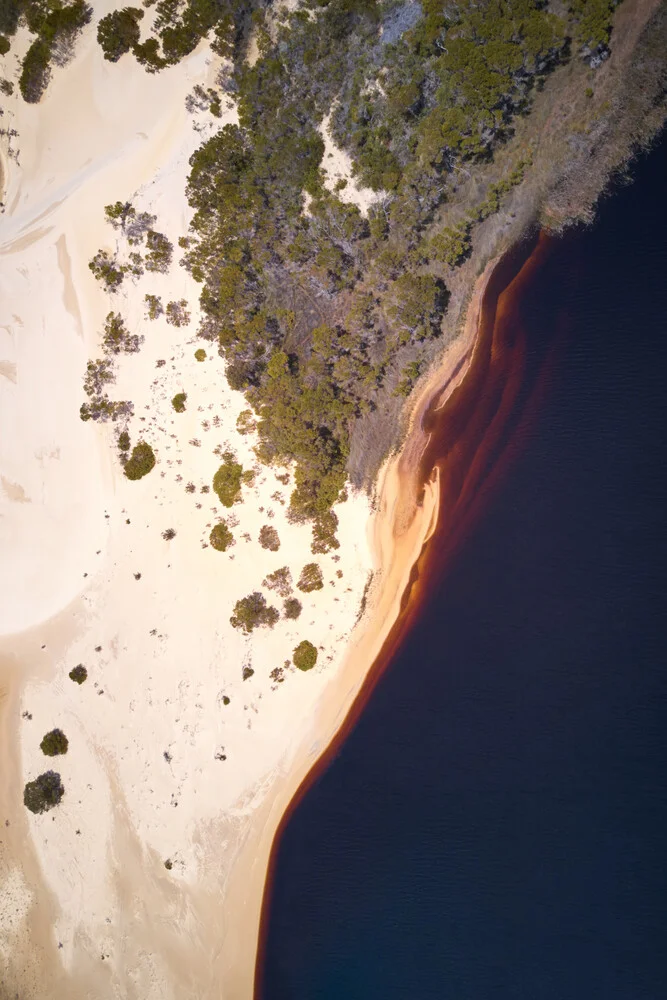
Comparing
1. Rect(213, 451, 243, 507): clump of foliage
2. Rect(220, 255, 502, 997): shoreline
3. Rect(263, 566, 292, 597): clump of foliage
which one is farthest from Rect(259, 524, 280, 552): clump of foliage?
Rect(220, 255, 502, 997): shoreline

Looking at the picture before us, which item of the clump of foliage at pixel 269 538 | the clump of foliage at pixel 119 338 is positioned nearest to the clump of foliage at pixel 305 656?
the clump of foliage at pixel 269 538

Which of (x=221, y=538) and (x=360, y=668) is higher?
(x=221, y=538)

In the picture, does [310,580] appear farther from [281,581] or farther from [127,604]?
[127,604]

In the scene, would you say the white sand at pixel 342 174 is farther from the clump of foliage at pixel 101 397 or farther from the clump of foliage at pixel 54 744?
the clump of foliage at pixel 54 744

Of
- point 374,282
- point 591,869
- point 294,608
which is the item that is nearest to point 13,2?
point 374,282

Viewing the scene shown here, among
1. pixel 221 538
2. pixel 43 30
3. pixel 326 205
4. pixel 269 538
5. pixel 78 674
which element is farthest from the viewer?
pixel 78 674

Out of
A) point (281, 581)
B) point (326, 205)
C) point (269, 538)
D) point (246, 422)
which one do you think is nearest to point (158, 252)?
point (326, 205)

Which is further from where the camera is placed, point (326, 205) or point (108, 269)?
point (108, 269)
